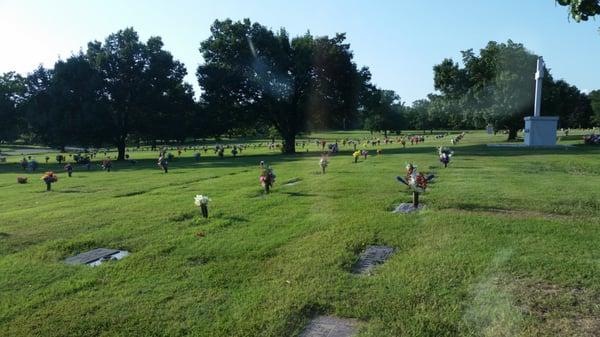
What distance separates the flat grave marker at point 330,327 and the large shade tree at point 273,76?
36619 millimetres

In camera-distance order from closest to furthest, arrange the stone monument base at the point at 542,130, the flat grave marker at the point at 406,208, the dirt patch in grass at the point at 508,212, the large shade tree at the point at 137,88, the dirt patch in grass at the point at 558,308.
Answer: the dirt patch in grass at the point at 558,308 → the dirt patch in grass at the point at 508,212 → the flat grave marker at the point at 406,208 → the stone monument base at the point at 542,130 → the large shade tree at the point at 137,88

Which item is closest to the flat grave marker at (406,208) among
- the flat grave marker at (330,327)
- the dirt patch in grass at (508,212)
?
the dirt patch in grass at (508,212)

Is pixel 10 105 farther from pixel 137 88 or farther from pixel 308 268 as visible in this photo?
pixel 308 268

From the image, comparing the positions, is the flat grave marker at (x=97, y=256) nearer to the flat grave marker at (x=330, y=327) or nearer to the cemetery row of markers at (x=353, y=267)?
the cemetery row of markers at (x=353, y=267)

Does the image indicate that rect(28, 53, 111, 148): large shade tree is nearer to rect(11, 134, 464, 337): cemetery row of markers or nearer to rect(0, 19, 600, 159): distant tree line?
rect(0, 19, 600, 159): distant tree line

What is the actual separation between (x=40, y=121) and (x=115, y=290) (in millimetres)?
37536

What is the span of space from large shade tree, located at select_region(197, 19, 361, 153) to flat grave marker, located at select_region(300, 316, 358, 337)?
1442 inches

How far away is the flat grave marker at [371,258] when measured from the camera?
5.97 m

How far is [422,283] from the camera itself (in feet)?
17.3

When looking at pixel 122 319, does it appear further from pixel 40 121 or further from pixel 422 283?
pixel 40 121

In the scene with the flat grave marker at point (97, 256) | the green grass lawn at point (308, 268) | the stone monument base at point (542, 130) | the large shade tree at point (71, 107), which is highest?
the large shade tree at point (71, 107)

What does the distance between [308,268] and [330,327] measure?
1639 mm

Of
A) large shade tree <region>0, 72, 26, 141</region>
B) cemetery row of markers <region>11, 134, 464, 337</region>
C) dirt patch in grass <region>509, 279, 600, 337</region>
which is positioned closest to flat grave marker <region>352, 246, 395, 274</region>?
cemetery row of markers <region>11, 134, 464, 337</region>

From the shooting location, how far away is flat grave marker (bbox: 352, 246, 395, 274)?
235 inches
